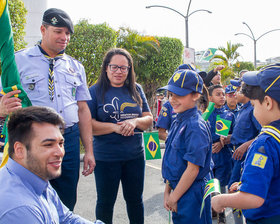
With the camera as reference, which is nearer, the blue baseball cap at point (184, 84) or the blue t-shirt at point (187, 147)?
the blue t-shirt at point (187, 147)

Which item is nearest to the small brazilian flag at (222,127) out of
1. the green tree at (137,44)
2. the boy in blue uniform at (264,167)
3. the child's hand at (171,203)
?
the child's hand at (171,203)

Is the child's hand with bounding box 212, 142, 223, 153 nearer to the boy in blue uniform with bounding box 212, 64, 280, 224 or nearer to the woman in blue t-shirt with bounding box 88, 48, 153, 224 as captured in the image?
the woman in blue t-shirt with bounding box 88, 48, 153, 224

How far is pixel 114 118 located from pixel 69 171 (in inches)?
29.4

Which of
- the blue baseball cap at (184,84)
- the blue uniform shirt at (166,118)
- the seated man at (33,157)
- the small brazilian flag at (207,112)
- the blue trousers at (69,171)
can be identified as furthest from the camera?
the blue uniform shirt at (166,118)

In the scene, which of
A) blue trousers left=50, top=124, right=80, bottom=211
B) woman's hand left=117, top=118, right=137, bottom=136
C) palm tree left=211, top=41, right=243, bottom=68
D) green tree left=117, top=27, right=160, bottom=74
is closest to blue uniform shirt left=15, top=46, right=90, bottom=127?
blue trousers left=50, top=124, right=80, bottom=211

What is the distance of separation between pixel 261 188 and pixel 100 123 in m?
1.78

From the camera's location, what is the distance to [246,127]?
3734 millimetres

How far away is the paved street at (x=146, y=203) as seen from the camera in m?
4.21

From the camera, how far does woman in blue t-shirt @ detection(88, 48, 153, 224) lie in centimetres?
303

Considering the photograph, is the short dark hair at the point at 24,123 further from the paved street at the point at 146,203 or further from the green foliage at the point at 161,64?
the green foliage at the point at 161,64

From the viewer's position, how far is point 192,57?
38.2ft

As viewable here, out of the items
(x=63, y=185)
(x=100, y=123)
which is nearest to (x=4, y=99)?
(x=63, y=185)

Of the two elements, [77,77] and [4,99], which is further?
[77,77]

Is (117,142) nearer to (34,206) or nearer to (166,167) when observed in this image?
(166,167)
